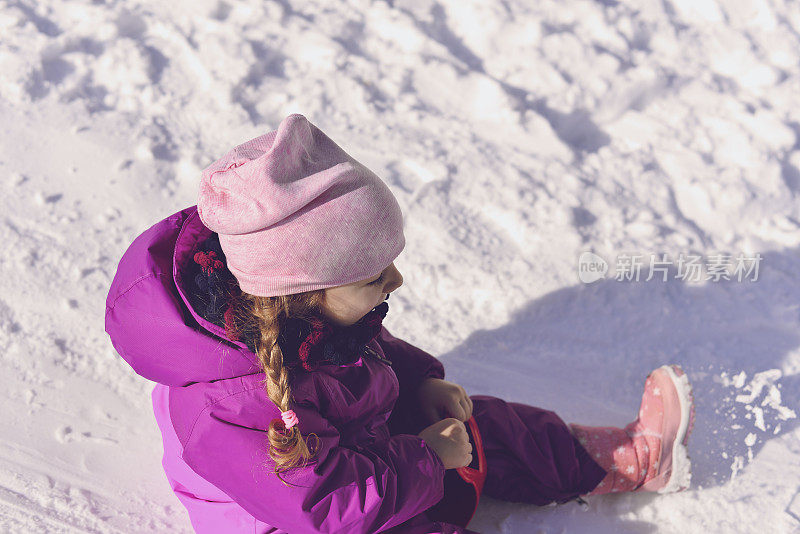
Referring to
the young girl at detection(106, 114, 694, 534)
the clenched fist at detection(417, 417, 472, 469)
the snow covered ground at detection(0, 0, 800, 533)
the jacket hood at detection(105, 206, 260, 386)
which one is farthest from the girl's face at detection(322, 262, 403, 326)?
the snow covered ground at detection(0, 0, 800, 533)

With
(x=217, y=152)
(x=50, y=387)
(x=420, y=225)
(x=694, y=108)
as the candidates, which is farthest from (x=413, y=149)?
(x=50, y=387)

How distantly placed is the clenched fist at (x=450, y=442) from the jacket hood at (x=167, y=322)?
40 cm

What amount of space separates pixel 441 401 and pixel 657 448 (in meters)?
0.52

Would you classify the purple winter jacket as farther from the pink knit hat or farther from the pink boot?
the pink boot

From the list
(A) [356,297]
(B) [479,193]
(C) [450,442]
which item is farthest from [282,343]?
(B) [479,193]

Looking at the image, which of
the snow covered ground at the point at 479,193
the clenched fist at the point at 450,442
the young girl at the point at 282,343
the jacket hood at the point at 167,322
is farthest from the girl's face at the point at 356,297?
the snow covered ground at the point at 479,193

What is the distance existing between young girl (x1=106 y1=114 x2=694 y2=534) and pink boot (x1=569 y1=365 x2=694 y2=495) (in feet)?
1.40

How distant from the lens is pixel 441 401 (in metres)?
1.43

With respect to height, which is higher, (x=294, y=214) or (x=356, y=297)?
(x=294, y=214)

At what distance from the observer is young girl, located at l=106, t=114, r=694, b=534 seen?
3.29 ft

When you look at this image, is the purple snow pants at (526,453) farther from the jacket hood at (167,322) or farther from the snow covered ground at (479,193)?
the jacket hood at (167,322)

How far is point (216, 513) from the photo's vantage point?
126 cm

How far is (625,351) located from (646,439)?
0.36 metres

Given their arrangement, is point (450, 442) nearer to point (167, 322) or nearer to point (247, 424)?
point (247, 424)
